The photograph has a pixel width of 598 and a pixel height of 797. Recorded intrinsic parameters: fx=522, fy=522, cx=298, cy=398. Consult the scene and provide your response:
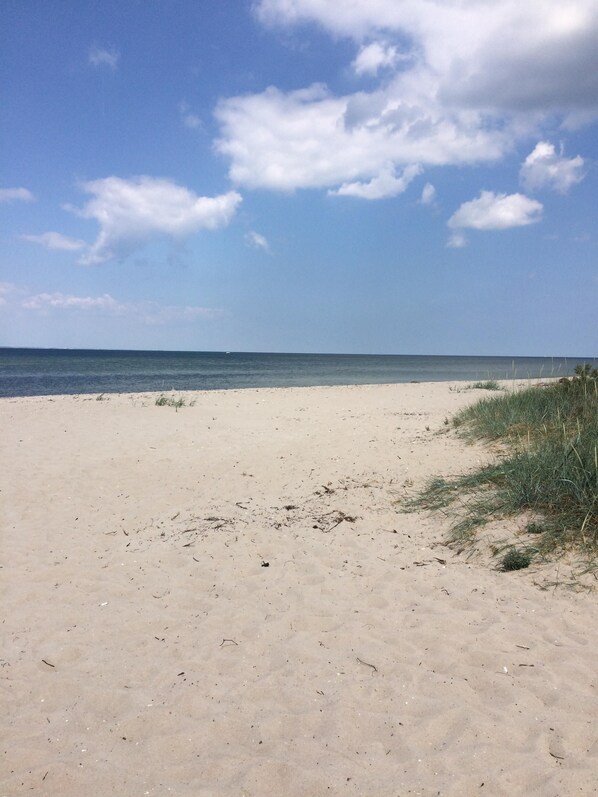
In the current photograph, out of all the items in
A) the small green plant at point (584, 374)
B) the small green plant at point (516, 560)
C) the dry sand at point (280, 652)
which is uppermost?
the small green plant at point (584, 374)

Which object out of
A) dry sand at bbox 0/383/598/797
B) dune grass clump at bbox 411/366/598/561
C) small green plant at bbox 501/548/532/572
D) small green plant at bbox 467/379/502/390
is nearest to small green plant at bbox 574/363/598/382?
dune grass clump at bbox 411/366/598/561

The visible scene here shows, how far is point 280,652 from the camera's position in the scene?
376cm

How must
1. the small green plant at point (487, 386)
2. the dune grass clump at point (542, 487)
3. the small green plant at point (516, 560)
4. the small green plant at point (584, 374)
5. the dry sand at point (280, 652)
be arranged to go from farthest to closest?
the small green plant at point (487, 386) < the small green plant at point (584, 374) < the dune grass clump at point (542, 487) < the small green plant at point (516, 560) < the dry sand at point (280, 652)

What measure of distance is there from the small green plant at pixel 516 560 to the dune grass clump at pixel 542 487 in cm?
13

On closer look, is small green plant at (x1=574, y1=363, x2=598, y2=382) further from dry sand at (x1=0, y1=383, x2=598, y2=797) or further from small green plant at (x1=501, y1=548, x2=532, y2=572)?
small green plant at (x1=501, y1=548, x2=532, y2=572)

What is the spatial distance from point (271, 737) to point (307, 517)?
3315 millimetres

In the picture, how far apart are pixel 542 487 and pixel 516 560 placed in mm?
1088

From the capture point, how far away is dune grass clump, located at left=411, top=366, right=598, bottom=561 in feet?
15.8

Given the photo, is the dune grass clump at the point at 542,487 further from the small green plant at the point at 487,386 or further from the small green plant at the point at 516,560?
the small green plant at the point at 487,386

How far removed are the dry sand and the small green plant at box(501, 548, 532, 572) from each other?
20 cm

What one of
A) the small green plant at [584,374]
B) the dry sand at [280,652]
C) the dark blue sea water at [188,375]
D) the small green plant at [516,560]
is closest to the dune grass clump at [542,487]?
the small green plant at [516,560]

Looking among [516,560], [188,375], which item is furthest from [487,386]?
[188,375]

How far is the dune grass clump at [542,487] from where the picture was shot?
482 cm

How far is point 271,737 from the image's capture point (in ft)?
9.75
